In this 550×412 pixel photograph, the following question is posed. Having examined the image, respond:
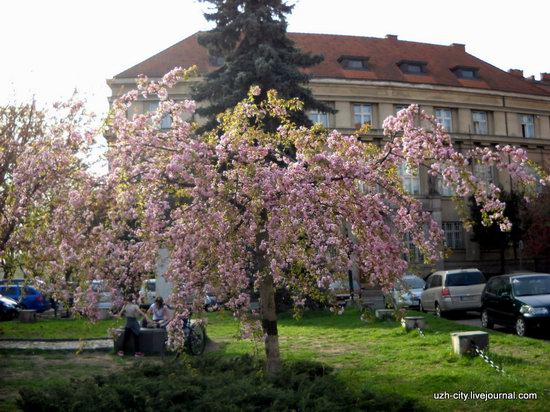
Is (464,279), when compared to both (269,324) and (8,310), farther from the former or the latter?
(8,310)

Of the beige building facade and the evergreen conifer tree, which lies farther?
the beige building facade

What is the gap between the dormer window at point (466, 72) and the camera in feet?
183

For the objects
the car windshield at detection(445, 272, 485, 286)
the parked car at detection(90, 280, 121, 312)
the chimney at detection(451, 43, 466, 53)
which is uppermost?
the chimney at detection(451, 43, 466, 53)

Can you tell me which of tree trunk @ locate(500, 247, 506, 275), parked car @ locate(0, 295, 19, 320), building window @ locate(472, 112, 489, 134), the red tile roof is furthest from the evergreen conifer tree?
building window @ locate(472, 112, 489, 134)

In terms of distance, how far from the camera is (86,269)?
28.1ft

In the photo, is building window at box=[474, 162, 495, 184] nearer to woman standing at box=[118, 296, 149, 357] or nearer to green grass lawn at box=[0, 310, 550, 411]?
green grass lawn at box=[0, 310, 550, 411]

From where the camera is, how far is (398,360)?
519 inches

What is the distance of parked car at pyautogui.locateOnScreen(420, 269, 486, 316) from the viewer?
23984 millimetres

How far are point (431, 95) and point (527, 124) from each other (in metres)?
9.78

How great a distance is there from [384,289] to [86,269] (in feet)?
12.5

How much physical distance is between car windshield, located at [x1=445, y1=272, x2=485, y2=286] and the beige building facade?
865 inches

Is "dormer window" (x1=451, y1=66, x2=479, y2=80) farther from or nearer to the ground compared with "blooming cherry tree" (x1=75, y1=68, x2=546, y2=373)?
farther from the ground

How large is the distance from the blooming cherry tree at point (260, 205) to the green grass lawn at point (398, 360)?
0.90m

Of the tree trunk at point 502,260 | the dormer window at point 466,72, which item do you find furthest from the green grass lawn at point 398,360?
the dormer window at point 466,72
